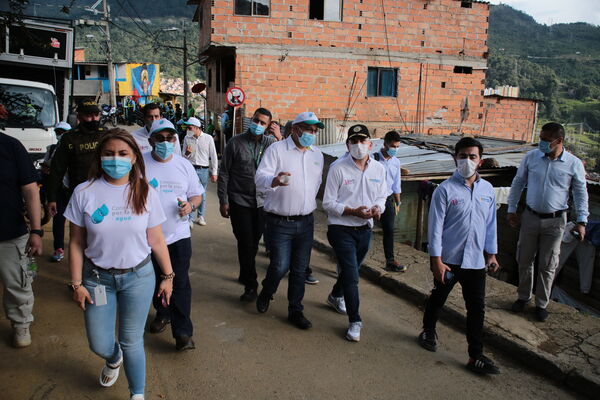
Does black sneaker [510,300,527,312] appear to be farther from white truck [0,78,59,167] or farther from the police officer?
white truck [0,78,59,167]

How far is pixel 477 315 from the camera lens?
3.70 metres

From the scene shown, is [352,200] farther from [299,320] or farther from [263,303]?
[263,303]

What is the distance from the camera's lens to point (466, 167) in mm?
3623

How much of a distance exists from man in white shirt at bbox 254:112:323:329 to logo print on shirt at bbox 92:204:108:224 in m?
1.72

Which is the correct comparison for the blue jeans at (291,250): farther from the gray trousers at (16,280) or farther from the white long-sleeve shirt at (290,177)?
the gray trousers at (16,280)

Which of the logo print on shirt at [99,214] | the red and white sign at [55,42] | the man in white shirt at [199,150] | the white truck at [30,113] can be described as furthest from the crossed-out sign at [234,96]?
the logo print on shirt at [99,214]

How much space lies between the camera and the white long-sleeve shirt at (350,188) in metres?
4.11

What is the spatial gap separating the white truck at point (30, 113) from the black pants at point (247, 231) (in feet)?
19.7

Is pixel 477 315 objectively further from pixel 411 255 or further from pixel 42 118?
pixel 42 118

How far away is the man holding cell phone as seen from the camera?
3.65 meters

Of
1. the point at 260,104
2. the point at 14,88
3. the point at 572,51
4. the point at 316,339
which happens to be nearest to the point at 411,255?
the point at 316,339

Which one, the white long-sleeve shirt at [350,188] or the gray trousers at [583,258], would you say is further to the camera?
the gray trousers at [583,258]

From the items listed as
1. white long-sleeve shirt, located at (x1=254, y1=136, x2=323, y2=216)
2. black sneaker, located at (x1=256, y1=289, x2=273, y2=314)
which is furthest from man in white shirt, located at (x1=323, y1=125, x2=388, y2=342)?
black sneaker, located at (x1=256, y1=289, x2=273, y2=314)

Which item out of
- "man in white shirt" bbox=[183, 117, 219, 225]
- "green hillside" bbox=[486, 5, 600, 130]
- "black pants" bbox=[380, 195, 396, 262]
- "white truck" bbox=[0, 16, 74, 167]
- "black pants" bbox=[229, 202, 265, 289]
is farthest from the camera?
"green hillside" bbox=[486, 5, 600, 130]
